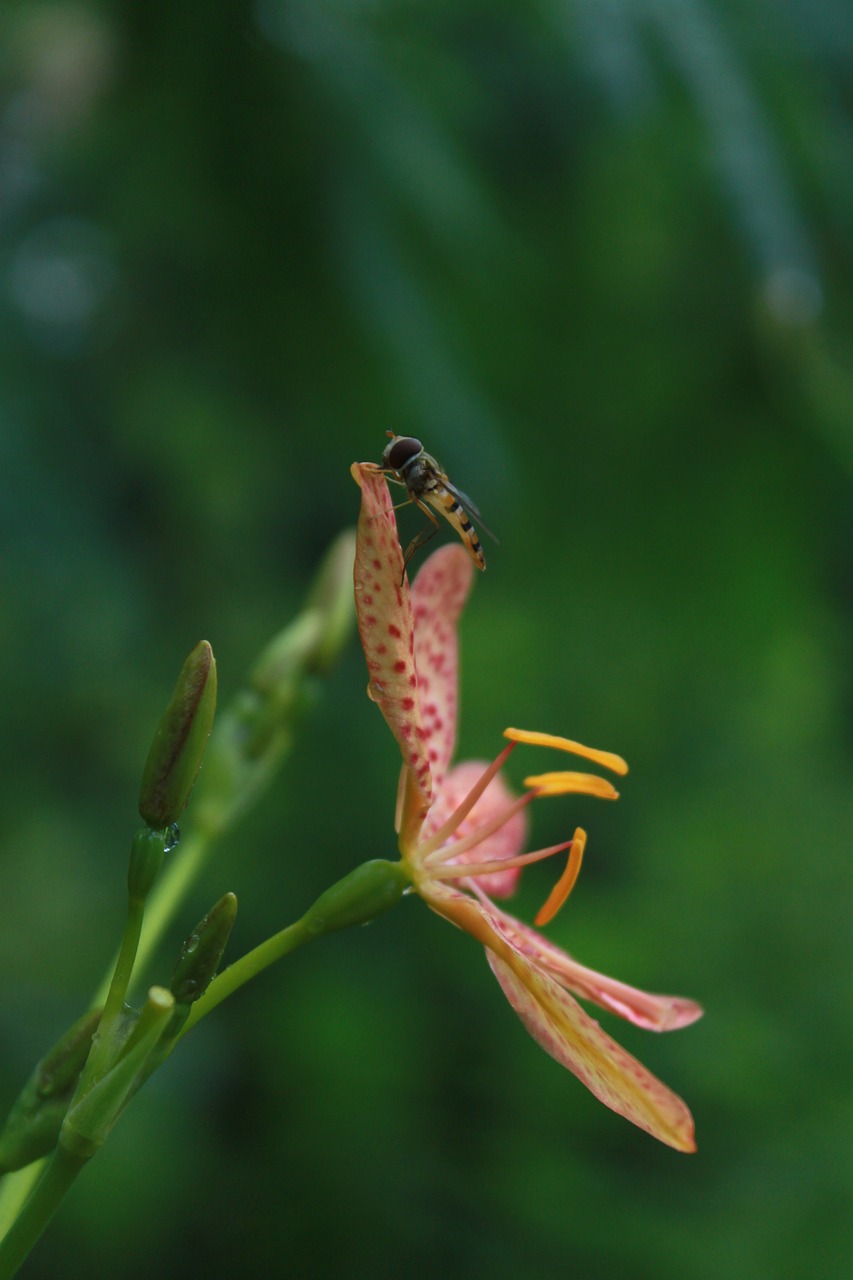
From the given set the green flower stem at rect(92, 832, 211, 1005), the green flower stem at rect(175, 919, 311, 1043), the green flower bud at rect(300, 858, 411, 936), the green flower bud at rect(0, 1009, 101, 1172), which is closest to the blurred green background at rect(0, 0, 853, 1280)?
the green flower stem at rect(92, 832, 211, 1005)

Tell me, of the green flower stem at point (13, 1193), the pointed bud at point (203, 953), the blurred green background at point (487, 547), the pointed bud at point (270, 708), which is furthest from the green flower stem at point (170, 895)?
the blurred green background at point (487, 547)


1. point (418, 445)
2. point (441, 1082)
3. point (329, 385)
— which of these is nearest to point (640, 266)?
point (329, 385)

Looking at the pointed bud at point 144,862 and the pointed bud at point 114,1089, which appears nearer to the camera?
the pointed bud at point 114,1089

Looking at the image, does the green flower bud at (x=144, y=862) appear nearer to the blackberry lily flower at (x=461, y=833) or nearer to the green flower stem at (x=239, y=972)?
the green flower stem at (x=239, y=972)

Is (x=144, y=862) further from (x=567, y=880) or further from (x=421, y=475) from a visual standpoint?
(x=421, y=475)

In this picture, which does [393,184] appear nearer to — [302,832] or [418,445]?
[418,445]

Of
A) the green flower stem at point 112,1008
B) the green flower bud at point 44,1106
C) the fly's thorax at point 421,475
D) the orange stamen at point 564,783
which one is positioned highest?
the fly's thorax at point 421,475

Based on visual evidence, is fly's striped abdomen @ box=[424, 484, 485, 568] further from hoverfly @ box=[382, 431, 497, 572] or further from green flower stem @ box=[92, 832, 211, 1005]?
green flower stem @ box=[92, 832, 211, 1005]
